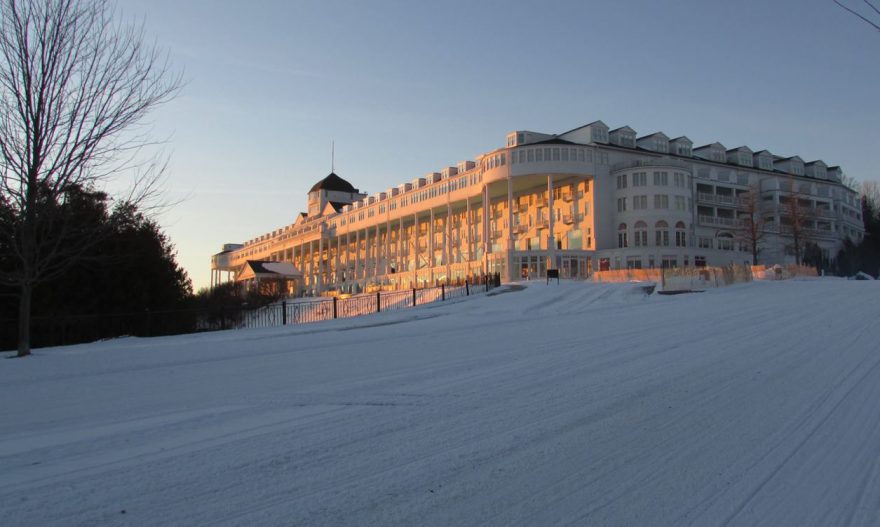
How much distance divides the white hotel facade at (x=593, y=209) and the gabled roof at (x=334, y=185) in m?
17.7

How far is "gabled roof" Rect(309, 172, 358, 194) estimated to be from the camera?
372 ft

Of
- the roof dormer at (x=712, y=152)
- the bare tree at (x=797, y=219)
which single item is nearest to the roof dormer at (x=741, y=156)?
the roof dormer at (x=712, y=152)

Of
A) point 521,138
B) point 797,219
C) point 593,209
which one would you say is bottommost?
point 797,219

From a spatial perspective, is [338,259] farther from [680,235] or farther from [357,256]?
[680,235]

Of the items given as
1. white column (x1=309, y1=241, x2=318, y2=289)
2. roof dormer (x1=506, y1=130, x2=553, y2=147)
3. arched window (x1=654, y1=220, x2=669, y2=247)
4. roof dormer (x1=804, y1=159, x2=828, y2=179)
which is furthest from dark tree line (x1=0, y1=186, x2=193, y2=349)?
roof dormer (x1=804, y1=159, x2=828, y2=179)

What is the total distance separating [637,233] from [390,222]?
1497 inches

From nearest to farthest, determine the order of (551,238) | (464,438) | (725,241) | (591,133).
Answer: (464,438) → (551,238) → (591,133) → (725,241)

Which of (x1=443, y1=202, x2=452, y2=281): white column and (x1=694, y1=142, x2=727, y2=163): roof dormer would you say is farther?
(x1=694, y1=142, x2=727, y2=163): roof dormer

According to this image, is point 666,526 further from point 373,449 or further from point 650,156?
point 650,156

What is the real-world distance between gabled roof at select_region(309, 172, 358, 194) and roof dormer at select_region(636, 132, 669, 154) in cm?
5800

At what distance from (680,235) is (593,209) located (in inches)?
373

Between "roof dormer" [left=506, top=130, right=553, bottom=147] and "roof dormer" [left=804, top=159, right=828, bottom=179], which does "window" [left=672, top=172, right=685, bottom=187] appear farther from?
"roof dormer" [left=804, top=159, right=828, bottom=179]

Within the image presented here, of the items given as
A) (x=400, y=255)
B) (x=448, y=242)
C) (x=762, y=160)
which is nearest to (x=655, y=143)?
(x=762, y=160)

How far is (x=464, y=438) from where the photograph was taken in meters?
6.30
